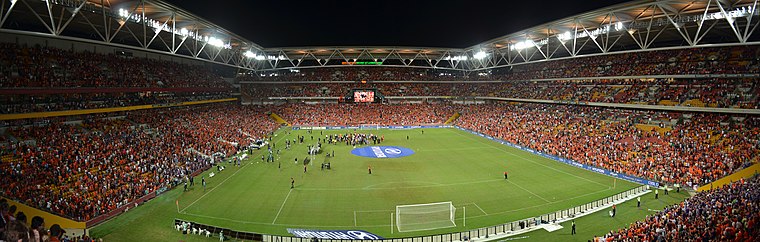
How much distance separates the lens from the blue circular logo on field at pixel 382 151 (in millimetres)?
36719

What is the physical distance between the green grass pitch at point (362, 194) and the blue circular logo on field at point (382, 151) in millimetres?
1862

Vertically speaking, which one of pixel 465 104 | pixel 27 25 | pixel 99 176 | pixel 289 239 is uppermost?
pixel 27 25

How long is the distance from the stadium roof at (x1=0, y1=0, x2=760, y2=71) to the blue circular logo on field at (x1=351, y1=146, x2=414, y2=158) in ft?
69.3

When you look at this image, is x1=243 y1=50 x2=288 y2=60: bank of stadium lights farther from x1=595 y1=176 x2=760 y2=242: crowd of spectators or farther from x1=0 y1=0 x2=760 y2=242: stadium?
x1=595 y1=176 x2=760 y2=242: crowd of spectators

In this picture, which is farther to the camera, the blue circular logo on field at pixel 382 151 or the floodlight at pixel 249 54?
the floodlight at pixel 249 54

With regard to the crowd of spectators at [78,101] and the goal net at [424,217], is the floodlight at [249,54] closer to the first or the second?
the crowd of spectators at [78,101]

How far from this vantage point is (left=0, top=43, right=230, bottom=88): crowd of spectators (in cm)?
2512

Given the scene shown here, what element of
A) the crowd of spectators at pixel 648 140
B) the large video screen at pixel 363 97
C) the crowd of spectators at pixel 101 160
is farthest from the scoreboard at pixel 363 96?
the crowd of spectators at pixel 101 160

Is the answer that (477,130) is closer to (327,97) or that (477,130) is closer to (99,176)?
(327,97)

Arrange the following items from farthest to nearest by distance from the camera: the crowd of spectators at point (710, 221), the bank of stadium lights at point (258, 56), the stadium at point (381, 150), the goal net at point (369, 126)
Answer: the bank of stadium lights at point (258, 56), the goal net at point (369, 126), the stadium at point (381, 150), the crowd of spectators at point (710, 221)

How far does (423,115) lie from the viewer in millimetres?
65000

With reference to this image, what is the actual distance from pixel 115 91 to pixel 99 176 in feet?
42.3

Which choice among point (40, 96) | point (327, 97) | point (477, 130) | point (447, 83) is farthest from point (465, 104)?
point (40, 96)

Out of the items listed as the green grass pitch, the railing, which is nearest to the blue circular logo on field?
the green grass pitch
